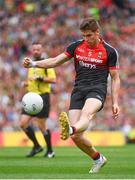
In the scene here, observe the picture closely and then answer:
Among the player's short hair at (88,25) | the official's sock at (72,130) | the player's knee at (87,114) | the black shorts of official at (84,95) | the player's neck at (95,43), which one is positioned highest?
the player's short hair at (88,25)

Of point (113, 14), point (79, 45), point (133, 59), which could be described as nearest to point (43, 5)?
point (113, 14)

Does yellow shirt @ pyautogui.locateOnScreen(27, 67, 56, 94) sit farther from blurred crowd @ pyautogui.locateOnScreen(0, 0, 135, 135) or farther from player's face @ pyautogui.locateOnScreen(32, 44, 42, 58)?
blurred crowd @ pyautogui.locateOnScreen(0, 0, 135, 135)

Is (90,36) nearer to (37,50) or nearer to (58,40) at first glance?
(37,50)

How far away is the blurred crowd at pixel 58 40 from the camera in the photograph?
26.6 meters

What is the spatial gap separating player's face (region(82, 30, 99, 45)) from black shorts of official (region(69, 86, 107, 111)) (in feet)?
2.50

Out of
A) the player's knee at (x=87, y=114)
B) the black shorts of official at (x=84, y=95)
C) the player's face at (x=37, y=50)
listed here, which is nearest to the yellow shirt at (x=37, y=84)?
the player's face at (x=37, y=50)

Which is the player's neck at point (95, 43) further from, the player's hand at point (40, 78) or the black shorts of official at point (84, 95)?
the player's hand at point (40, 78)

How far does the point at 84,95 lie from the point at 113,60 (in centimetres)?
76

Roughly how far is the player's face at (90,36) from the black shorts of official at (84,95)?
76cm

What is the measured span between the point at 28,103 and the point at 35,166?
149cm

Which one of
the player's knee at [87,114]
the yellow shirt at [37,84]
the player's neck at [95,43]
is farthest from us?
the yellow shirt at [37,84]

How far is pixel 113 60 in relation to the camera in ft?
39.1

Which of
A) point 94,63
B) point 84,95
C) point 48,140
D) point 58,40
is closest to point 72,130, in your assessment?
point 84,95

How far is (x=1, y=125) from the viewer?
2648cm
